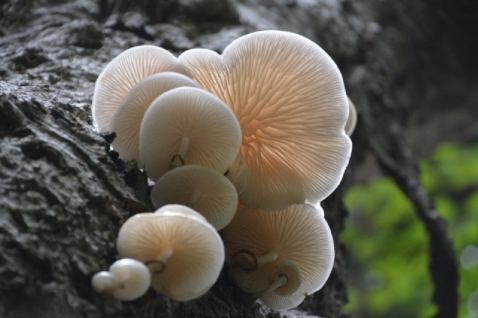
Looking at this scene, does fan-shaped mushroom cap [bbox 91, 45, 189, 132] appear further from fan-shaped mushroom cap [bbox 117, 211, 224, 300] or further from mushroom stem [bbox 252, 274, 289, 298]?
mushroom stem [bbox 252, 274, 289, 298]

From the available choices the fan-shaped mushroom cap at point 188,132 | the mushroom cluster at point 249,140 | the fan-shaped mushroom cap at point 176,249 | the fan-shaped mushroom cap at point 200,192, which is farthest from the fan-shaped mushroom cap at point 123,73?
the fan-shaped mushroom cap at point 176,249

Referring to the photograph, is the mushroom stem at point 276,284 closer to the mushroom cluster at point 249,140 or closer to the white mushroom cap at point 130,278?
the mushroom cluster at point 249,140

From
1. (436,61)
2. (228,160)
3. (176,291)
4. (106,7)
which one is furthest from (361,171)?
(176,291)

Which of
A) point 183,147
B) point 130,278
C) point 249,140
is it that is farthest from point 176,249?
point 249,140

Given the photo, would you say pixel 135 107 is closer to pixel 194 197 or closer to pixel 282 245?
pixel 194 197

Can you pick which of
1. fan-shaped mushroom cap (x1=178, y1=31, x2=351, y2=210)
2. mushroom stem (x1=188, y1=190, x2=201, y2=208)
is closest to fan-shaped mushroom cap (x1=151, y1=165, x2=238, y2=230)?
mushroom stem (x1=188, y1=190, x2=201, y2=208)

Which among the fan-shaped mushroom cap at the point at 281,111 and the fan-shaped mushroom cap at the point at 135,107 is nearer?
the fan-shaped mushroom cap at the point at 135,107
